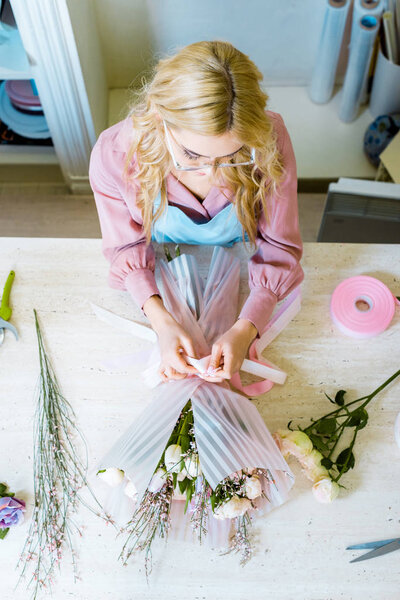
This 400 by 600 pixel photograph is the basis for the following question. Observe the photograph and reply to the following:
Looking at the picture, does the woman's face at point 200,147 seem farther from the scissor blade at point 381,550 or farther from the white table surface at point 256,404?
the scissor blade at point 381,550

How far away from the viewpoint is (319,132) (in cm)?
255

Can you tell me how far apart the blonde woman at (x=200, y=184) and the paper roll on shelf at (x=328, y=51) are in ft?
3.68

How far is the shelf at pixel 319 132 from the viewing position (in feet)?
8.23

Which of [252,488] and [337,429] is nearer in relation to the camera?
[252,488]

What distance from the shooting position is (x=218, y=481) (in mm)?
1022

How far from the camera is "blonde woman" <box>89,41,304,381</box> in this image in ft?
3.34

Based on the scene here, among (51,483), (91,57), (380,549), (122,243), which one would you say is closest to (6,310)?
(122,243)

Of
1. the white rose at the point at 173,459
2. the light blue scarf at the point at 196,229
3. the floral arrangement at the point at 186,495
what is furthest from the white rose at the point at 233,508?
the light blue scarf at the point at 196,229

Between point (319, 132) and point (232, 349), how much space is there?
163 cm

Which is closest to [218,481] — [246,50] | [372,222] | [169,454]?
[169,454]

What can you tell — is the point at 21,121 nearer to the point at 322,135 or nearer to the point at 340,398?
the point at 322,135

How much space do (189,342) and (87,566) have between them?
48 centimetres

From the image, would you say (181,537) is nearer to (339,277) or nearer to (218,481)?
(218,481)

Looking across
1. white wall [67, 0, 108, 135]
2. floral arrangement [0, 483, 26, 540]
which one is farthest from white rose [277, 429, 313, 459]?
white wall [67, 0, 108, 135]
